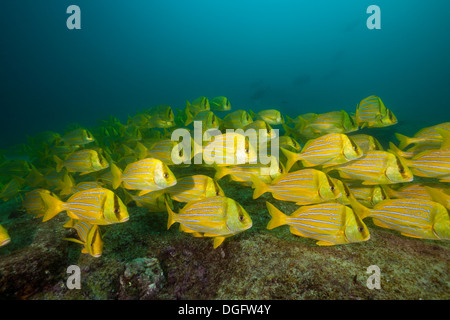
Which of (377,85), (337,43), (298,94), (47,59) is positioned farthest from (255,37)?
→ (47,59)

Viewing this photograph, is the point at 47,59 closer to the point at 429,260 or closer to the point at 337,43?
the point at 429,260

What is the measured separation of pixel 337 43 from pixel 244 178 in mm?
173990

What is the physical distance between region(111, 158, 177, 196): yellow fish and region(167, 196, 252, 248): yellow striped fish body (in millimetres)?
549

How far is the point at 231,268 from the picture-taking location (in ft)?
8.94

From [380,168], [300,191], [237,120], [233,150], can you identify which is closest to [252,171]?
[233,150]

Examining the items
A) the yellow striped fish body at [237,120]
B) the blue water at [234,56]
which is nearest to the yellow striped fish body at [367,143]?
the yellow striped fish body at [237,120]

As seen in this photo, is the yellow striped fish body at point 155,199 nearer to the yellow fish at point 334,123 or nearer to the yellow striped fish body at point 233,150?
the yellow striped fish body at point 233,150

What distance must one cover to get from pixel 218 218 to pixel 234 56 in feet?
489

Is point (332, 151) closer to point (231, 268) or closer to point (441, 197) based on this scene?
point (441, 197)

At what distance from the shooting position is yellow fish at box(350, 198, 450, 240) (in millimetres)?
2264

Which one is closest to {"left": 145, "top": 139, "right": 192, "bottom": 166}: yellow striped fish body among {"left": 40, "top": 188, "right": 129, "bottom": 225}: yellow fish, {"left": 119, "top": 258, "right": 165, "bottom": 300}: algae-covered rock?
{"left": 40, "top": 188, "right": 129, "bottom": 225}: yellow fish

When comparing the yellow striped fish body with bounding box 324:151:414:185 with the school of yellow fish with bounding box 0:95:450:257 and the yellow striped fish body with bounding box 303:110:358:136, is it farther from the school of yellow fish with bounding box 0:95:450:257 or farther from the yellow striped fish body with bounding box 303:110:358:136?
the yellow striped fish body with bounding box 303:110:358:136

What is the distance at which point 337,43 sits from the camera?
13688 cm

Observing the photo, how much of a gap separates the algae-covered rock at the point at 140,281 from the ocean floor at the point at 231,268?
0.01m
